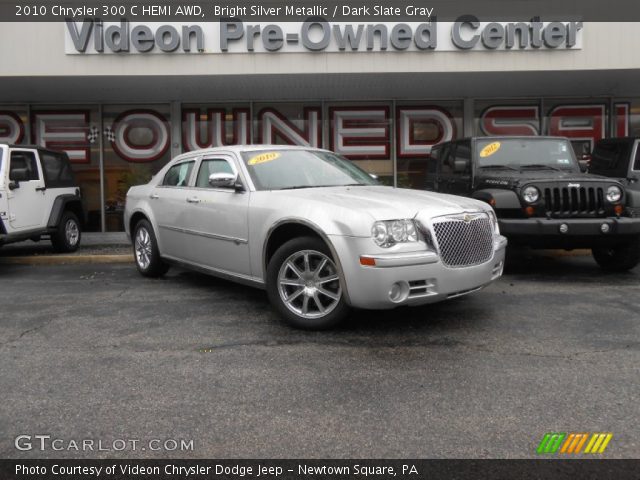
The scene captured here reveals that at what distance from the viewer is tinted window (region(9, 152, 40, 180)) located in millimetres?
8289

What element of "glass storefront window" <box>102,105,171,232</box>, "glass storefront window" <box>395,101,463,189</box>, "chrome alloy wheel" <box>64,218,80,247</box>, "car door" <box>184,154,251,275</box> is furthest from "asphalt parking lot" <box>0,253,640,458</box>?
"glass storefront window" <box>395,101,463,189</box>

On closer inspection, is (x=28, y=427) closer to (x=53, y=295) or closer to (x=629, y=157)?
(x=53, y=295)

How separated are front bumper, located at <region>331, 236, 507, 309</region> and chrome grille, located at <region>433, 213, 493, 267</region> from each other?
4.9 inches

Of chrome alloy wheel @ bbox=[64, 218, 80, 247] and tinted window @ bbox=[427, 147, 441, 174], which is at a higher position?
tinted window @ bbox=[427, 147, 441, 174]

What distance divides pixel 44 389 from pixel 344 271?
2164mm

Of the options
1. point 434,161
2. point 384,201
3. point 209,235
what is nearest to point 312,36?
point 434,161

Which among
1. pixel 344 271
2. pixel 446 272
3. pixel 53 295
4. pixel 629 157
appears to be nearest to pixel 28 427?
pixel 344 271

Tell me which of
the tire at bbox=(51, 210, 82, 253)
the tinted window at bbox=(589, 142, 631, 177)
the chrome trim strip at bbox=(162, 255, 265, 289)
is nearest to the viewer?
the chrome trim strip at bbox=(162, 255, 265, 289)

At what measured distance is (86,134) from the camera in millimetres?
13344

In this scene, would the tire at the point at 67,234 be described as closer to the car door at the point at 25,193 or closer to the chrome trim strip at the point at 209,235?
the car door at the point at 25,193

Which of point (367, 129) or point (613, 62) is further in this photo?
point (367, 129)

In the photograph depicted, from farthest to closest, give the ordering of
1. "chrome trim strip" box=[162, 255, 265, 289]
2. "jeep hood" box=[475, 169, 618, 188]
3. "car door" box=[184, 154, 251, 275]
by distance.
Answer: "jeep hood" box=[475, 169, 618, 188], "car door" box=[184, 154, 251, 275], "chrome trim strip" box=[162, 255, 265, 289]
